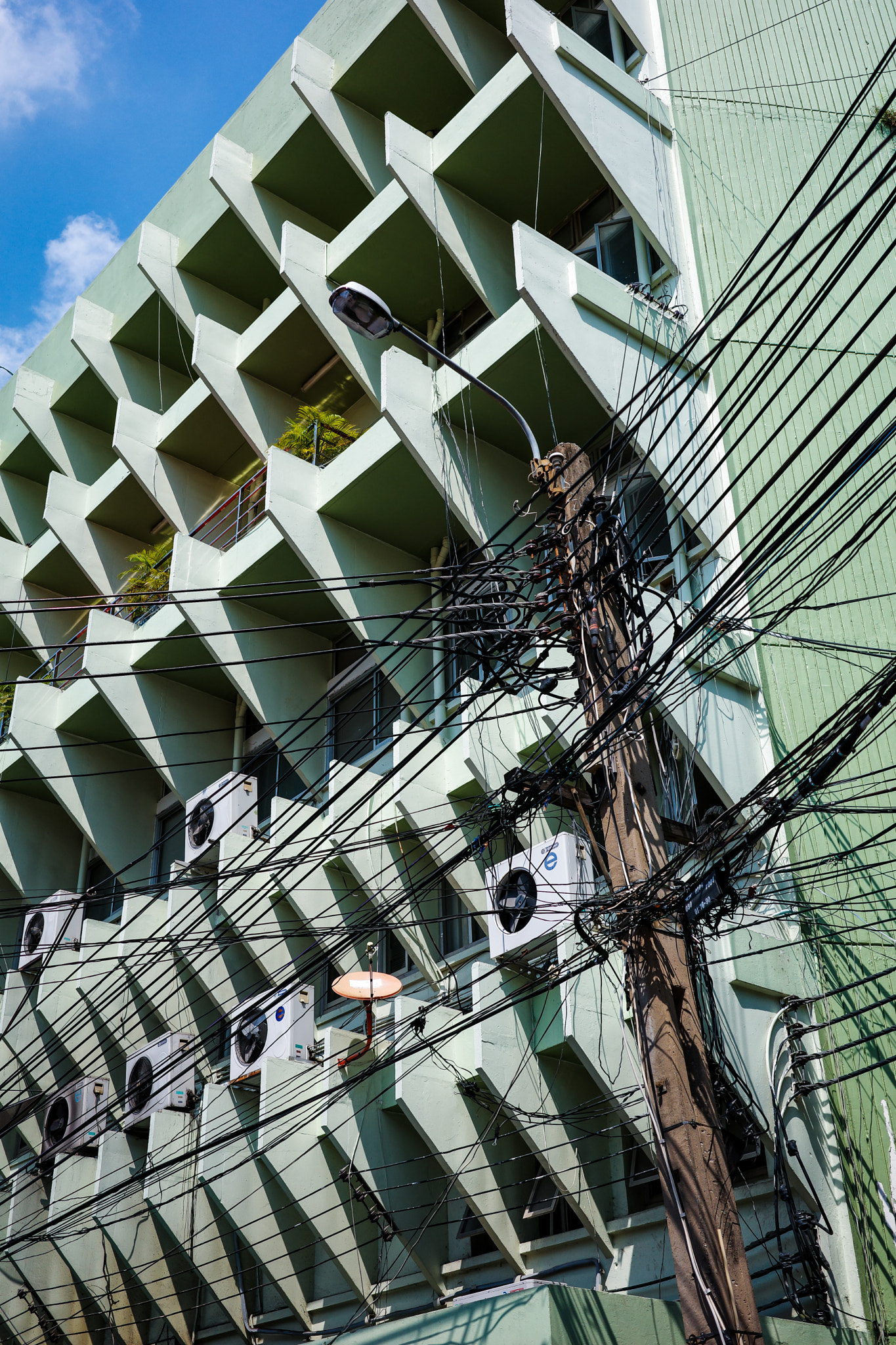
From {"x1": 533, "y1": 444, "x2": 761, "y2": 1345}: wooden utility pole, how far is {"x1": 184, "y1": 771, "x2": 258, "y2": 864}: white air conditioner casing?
22.8 feet

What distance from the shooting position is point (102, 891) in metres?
20.4

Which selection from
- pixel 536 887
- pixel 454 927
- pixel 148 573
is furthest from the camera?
pixel 148 573

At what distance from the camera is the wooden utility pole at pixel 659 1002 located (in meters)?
6.86

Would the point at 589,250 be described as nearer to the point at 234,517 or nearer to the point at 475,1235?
the point at 234,517

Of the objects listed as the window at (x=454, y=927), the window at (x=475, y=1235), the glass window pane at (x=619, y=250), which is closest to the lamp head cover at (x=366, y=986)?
the window at (x=454, y=927)

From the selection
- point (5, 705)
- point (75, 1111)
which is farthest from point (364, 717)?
point (5, 705)

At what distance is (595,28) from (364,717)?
30.5 feet

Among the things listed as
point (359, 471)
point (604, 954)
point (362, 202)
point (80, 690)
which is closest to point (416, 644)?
point (604, 954)

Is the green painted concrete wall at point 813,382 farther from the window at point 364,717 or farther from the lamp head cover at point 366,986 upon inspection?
the window at point 364,717

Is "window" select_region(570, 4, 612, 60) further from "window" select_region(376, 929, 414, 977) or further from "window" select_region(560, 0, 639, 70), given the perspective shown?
"window" select_region(376, 929, 414, 977)

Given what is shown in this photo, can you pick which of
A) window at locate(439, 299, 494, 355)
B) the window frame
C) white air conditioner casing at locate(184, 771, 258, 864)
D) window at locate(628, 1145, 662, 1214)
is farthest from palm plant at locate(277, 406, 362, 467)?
window at locate(628, 1145, 662, 1214)

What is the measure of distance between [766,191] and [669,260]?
241cm

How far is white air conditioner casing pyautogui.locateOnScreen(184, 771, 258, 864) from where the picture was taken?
48.6 ft

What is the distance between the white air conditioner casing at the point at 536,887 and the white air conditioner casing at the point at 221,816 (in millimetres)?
4726
